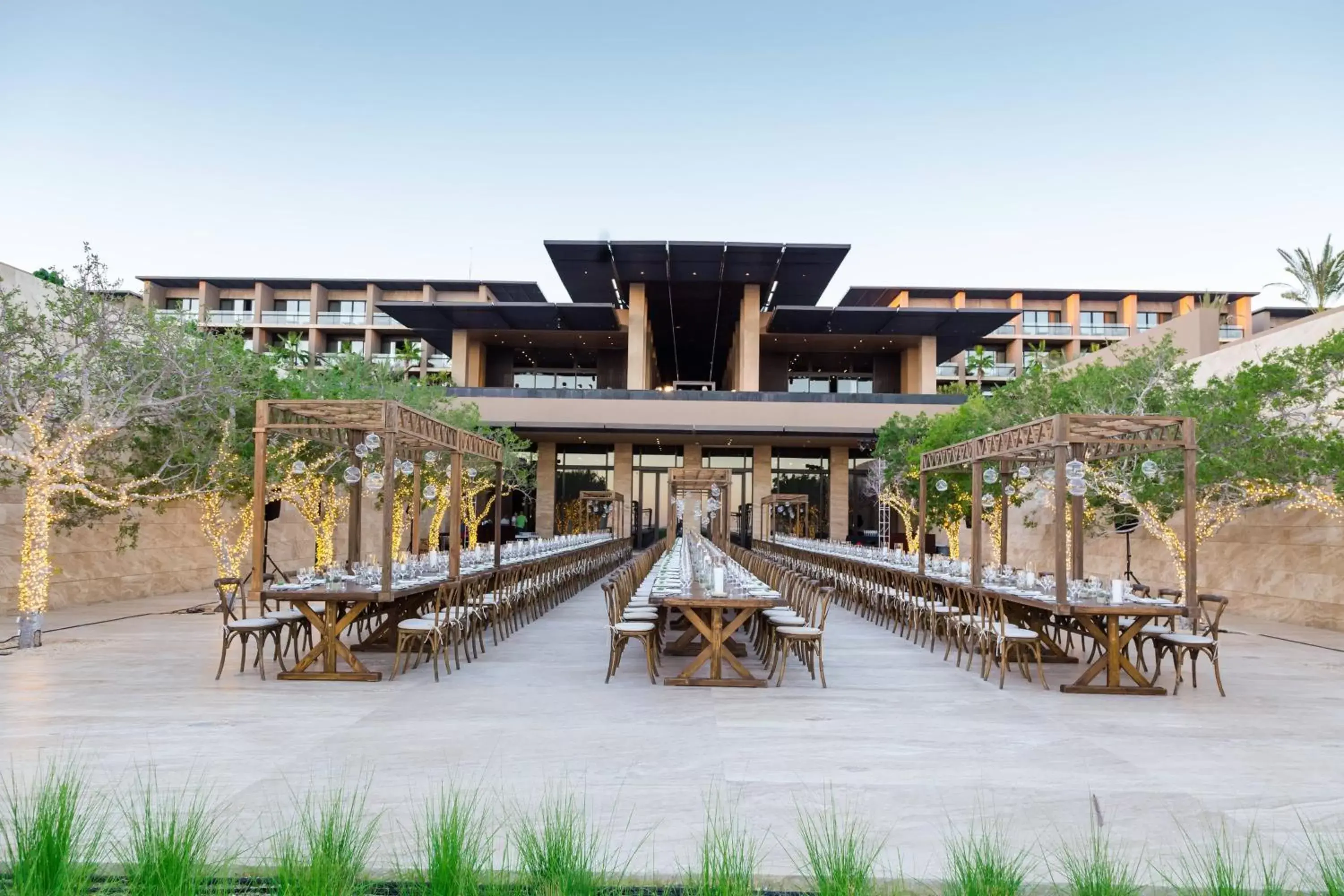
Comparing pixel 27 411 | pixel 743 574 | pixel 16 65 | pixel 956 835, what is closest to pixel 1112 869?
pixel 956 835

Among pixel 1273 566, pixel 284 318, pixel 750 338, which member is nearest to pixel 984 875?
pixel 1273 566

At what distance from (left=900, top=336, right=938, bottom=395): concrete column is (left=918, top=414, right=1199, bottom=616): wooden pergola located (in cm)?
2293

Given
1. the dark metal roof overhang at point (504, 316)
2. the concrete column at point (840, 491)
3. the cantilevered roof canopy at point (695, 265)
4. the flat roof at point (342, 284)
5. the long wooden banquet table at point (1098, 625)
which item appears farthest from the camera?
the flat roof at point (342, 284)

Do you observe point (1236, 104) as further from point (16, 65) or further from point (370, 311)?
point (370, 311)

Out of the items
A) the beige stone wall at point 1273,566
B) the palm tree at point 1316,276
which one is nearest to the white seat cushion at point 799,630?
the beige stone wall at point 1273,566

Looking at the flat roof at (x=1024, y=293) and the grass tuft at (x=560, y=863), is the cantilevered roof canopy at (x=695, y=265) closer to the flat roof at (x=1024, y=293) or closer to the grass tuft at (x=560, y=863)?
the flat roof at (x=1024, y=293)

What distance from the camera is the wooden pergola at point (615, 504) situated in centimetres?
2733

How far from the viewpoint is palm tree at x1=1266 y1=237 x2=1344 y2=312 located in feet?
98.8

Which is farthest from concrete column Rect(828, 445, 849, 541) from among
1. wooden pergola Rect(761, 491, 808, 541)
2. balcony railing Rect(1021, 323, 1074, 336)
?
balcony railing Rect(1021, 323, 1074, 336)

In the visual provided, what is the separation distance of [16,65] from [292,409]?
509 inches

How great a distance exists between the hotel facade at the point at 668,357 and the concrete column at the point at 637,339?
6 cm

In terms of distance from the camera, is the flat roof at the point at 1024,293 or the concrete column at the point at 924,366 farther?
the flat roof at the point at 1024,293

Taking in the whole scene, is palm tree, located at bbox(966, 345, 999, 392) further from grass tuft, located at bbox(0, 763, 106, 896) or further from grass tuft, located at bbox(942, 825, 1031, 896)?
grass tuft, located at bbox(0, 763, 106, 896)

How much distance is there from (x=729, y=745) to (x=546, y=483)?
90.8ft
